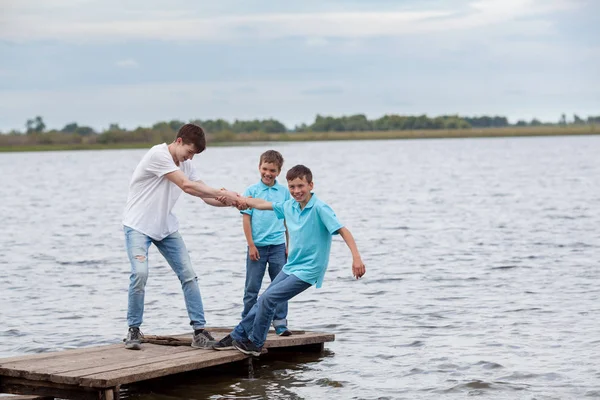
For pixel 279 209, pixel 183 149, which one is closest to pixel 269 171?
pixel 279 209

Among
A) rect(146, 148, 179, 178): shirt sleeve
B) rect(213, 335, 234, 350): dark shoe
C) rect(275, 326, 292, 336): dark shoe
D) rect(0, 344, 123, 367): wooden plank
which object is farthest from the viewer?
rect(275, 326, 292, 336): dark shoe

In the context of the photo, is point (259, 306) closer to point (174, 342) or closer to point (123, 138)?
point (174, 342)

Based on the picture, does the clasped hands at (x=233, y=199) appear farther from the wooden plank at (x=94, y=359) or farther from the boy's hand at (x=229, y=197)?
the wooden plank at (x=94, y=359)

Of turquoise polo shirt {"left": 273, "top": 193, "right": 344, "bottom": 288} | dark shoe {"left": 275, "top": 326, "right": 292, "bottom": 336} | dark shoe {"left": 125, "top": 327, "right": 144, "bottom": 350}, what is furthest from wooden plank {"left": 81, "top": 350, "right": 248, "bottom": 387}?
turquoise polo shirt {"left": 273, "top": 193, "right": 344, "bottom": 288}

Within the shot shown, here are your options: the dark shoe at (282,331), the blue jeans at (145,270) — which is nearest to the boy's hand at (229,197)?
the blue jeans at (145,270)

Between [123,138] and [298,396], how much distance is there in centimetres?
10511

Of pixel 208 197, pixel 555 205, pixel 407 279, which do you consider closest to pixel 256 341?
pixel 208 197

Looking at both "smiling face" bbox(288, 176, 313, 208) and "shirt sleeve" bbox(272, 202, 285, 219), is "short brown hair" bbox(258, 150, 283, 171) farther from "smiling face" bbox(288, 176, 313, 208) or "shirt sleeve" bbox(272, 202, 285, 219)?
"smiling face" bbox(288, 176, 313, 208)

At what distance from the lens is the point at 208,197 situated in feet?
33.8

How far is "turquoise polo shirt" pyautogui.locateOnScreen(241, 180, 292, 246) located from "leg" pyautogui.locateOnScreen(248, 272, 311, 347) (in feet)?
2.68

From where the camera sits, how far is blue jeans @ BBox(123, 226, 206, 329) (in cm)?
970

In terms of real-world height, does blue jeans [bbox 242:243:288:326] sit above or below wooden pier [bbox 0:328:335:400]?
above

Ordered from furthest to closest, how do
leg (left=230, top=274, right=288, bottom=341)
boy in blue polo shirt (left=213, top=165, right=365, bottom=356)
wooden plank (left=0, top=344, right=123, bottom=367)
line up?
leg (left=230, top=274, right=288, bottom=341) → boy in blue polo shirt (left=213, top=165, right=365, bottom=356) → wooden plank (left=0, top=344, right=123, bottom=367)

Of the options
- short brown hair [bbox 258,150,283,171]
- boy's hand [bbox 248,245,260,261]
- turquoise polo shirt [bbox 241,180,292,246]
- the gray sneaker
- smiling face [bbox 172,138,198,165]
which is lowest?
the gray sneaker
